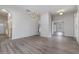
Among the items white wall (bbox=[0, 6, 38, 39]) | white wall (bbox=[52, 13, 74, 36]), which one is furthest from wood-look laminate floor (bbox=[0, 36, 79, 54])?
white wall (bbox=[0, 6, 38, 39])

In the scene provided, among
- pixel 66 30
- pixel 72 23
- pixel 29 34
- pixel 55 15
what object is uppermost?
pixel 55 15

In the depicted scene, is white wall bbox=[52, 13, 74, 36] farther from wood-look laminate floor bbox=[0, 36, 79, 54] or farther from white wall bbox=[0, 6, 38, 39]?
white wall bbox=[0, 6, 38, 39]

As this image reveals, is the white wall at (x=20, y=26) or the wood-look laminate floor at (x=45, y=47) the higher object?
the white wall at (x=20, y=26)

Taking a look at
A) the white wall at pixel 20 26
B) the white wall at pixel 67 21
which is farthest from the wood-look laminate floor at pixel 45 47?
the white wall at pixel 20 26

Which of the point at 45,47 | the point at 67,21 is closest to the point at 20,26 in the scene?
the point at 45,47

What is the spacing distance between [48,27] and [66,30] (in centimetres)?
86

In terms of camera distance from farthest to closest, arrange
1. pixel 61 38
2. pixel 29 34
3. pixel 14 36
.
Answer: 1. pixel 29 34
2. pixel 14 36
3. pixel 61 38

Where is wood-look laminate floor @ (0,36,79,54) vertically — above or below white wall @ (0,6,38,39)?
below

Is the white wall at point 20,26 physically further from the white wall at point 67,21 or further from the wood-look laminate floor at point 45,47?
the white wall at point 67,21

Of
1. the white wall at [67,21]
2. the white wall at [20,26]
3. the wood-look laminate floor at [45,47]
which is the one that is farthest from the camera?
the white wall at [20,26]
